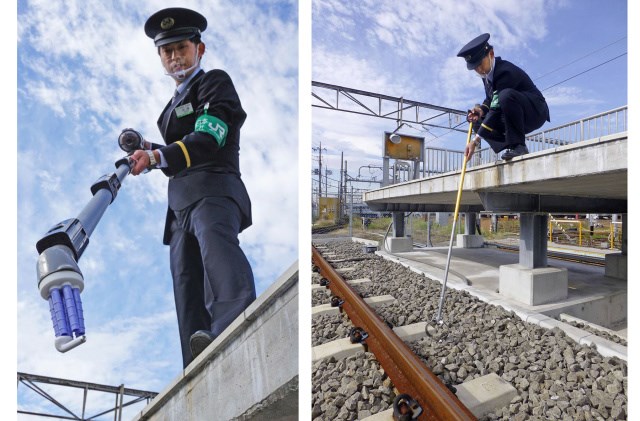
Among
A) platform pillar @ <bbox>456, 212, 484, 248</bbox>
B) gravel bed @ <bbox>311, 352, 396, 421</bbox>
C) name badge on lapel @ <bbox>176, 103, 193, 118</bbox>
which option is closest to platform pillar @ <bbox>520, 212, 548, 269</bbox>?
gravel bed @ <bbox>311, 352, 396, 421</bbox>

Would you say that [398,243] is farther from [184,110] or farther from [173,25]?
[173,25]

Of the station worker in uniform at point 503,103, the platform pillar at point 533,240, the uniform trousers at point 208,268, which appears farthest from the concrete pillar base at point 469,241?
the uniform trousers at point 208,268

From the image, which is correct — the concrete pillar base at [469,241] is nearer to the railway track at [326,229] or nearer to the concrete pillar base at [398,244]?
the concrete pillar base at [398,244]

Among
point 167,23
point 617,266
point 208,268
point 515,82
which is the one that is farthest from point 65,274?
point 617,266

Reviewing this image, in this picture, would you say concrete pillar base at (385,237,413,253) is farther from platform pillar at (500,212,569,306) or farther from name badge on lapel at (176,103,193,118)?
name badge on lapel at (176,103,193,118)

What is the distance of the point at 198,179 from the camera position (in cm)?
204

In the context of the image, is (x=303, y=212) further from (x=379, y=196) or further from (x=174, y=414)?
(x=379, y=196)

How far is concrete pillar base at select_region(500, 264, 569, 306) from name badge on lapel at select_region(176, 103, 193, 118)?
3557 mm

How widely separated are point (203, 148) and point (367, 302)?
221 centimetres

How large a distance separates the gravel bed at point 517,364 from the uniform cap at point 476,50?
2.55 meters

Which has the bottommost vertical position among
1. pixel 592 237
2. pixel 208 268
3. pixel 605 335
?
pixel 592 237

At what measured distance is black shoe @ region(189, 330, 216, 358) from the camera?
1.88 metres

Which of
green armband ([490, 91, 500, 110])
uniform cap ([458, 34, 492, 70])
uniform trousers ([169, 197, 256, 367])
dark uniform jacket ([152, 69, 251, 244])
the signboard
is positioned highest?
the signboard

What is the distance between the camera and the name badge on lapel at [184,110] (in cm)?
200
